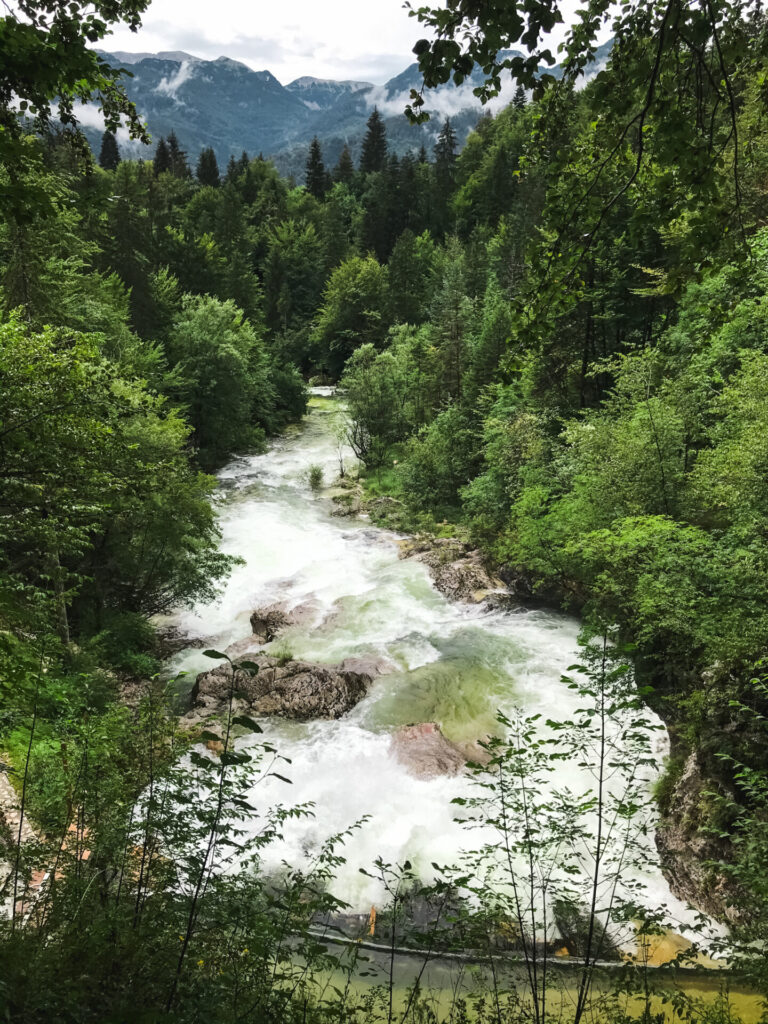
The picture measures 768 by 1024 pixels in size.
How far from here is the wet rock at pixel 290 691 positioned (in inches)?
454

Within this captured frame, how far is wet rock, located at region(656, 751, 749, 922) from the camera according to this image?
22.7 ft

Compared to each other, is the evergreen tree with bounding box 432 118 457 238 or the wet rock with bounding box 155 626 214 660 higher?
the evergreen tree with bounding box 432 118 457 238

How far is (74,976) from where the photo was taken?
10.1 ft

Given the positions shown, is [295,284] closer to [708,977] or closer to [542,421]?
[542,421]

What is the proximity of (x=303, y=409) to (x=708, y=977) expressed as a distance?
37.6 m

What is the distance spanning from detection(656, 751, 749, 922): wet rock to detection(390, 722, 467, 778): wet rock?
338cm

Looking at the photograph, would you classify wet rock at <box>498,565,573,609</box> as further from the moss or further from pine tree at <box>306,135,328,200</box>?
pine tree at <box>306,135,328,200</box>

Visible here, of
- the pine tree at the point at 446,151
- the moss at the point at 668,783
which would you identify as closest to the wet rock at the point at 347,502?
the moss at the point at 668,783

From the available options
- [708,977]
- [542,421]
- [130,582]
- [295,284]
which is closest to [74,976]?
[708,977]

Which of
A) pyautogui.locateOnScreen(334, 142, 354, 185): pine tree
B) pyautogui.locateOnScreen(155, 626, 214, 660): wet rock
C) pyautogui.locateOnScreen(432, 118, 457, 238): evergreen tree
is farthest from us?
pyautogui.locateOnScreen(334, 142, 354, 185): pine tree

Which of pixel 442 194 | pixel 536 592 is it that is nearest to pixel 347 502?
pixel 536 592

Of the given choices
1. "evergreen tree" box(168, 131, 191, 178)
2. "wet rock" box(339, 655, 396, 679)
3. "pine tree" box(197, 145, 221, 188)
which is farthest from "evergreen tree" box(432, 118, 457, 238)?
"wet rock" box(339, 655, 396, 679)

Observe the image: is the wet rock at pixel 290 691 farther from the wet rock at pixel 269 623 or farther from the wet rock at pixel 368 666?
the wet rock at pixel 269 623

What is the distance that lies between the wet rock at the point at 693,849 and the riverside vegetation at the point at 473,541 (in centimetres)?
6
